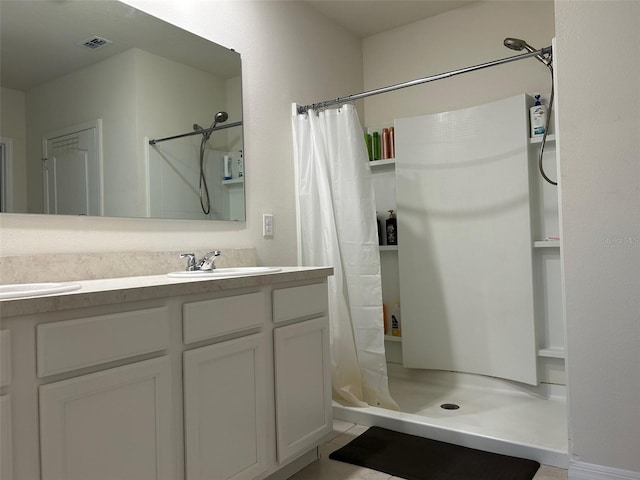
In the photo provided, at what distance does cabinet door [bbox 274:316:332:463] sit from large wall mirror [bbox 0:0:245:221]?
0.74m

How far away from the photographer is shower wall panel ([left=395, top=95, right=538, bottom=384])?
9.06ft

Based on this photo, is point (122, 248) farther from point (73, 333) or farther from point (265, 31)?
point (265, 31)

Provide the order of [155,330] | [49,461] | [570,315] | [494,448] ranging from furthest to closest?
[494,448] < [570,315] < [155,330] < [49,461]

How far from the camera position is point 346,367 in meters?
2.56

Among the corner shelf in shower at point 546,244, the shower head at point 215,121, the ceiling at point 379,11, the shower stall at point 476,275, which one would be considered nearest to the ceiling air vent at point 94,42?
the shower head at point 215,121

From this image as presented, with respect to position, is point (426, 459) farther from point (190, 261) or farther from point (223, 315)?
point (190, 261)

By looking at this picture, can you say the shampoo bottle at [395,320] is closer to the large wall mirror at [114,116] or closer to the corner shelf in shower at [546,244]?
the corner shelf in shower at [546,244]

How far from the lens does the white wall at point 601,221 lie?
1.72 metres

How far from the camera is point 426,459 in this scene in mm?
2068

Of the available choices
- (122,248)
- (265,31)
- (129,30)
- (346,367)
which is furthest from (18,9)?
(346,367)

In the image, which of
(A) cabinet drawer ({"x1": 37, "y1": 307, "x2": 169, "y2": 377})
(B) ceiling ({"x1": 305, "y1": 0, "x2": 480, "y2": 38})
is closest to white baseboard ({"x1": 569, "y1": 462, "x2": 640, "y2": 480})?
(A) cabinet drawer ({"x1": 37, "y1": 307, "x2": 169, "y2": 377})

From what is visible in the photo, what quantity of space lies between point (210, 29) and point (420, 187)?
5.21 ft

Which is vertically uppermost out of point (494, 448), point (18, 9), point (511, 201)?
point (18, 9)

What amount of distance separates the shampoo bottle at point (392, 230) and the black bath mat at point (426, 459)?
1354mm
